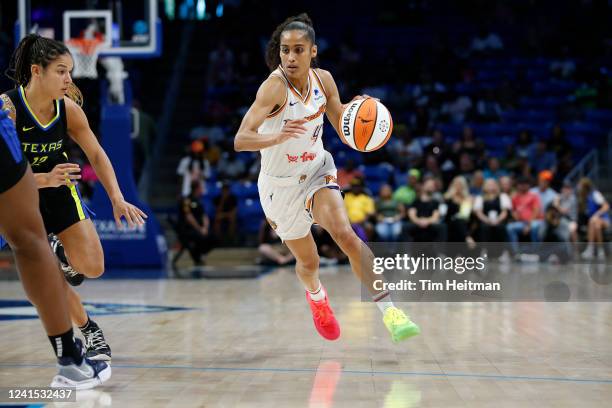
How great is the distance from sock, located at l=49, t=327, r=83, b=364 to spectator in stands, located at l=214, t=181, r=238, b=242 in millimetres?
10399

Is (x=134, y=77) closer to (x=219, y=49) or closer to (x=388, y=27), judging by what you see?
(x=219, y=49)

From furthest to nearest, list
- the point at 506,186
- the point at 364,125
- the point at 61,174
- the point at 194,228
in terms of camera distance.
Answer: the point at 194,228 → the point at 506,186 → the point at 364,125 → the point at 61,174

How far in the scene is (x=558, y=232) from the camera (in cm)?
1282

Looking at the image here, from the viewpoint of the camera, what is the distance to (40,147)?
500 cm

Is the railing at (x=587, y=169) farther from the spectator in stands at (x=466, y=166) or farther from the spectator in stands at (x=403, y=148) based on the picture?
the spectator in stands at (x=403, y=148)

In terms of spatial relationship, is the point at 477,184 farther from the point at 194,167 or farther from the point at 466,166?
the point at 194,167

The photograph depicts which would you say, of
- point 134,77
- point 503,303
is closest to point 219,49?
point 134,77

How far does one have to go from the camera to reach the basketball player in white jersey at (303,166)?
5.48m

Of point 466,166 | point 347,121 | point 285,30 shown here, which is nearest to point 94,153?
point 285,30

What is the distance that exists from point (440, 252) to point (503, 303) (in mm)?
3344

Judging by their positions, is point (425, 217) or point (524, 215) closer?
point (425, 217)

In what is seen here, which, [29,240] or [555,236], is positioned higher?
[29,240]

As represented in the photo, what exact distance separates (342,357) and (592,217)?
8.56 m

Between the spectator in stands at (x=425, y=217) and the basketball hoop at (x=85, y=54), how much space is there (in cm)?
487
